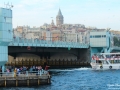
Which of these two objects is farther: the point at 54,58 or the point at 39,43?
the point at 54,58

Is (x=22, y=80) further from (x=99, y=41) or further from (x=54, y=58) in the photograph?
(x=99, y=41)

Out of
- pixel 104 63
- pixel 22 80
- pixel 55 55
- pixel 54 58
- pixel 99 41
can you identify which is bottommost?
pixel 22 80

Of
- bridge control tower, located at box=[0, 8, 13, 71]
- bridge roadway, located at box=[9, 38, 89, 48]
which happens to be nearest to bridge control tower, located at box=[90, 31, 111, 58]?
bridge roadway, located at box=[9, 38, 89, 48]

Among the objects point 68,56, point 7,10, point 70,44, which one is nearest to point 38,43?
point 70,44

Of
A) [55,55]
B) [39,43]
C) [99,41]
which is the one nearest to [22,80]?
[39,43]

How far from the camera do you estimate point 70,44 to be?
127 meters

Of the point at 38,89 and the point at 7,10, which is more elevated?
the point at 7,10

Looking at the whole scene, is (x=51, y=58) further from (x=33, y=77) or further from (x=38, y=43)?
(x=33, y=77)

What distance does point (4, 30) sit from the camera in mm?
73062

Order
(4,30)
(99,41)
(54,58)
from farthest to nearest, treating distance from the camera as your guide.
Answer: (54,58)
(99,41)
(4,30)

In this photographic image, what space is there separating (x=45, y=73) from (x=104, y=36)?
7272cm

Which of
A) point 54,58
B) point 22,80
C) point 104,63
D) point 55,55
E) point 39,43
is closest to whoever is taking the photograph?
point 22,80

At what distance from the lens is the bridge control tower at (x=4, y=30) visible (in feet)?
238

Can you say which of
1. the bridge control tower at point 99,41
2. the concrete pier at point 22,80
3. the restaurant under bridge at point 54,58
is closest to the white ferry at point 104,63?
the restaurant under bridge at point 54,58
